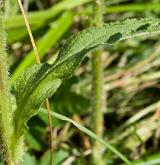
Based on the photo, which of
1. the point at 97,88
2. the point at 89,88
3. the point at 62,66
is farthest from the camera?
the point at 89,88

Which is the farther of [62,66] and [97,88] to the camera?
[97,88]

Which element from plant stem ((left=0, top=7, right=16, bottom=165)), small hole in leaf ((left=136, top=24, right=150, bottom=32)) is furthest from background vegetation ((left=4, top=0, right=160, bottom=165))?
small hole in leaf ((left=136, top=24, right=150, bottom=32))

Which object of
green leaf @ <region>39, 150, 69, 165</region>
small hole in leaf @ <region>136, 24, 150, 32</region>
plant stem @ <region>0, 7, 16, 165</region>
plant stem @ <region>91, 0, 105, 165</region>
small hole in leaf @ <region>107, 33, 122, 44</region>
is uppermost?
plant stem @ <region>91, 0, 105, 165</region>

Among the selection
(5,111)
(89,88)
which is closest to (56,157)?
(89,88)

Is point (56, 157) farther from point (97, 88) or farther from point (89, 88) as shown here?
point (89, 88)

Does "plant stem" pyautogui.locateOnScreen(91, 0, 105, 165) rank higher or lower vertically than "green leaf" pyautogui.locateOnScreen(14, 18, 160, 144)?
higher

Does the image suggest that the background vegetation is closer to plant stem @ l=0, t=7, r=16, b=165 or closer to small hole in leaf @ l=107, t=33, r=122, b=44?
plant stem @ l=0, t=7, r=16, b=165
